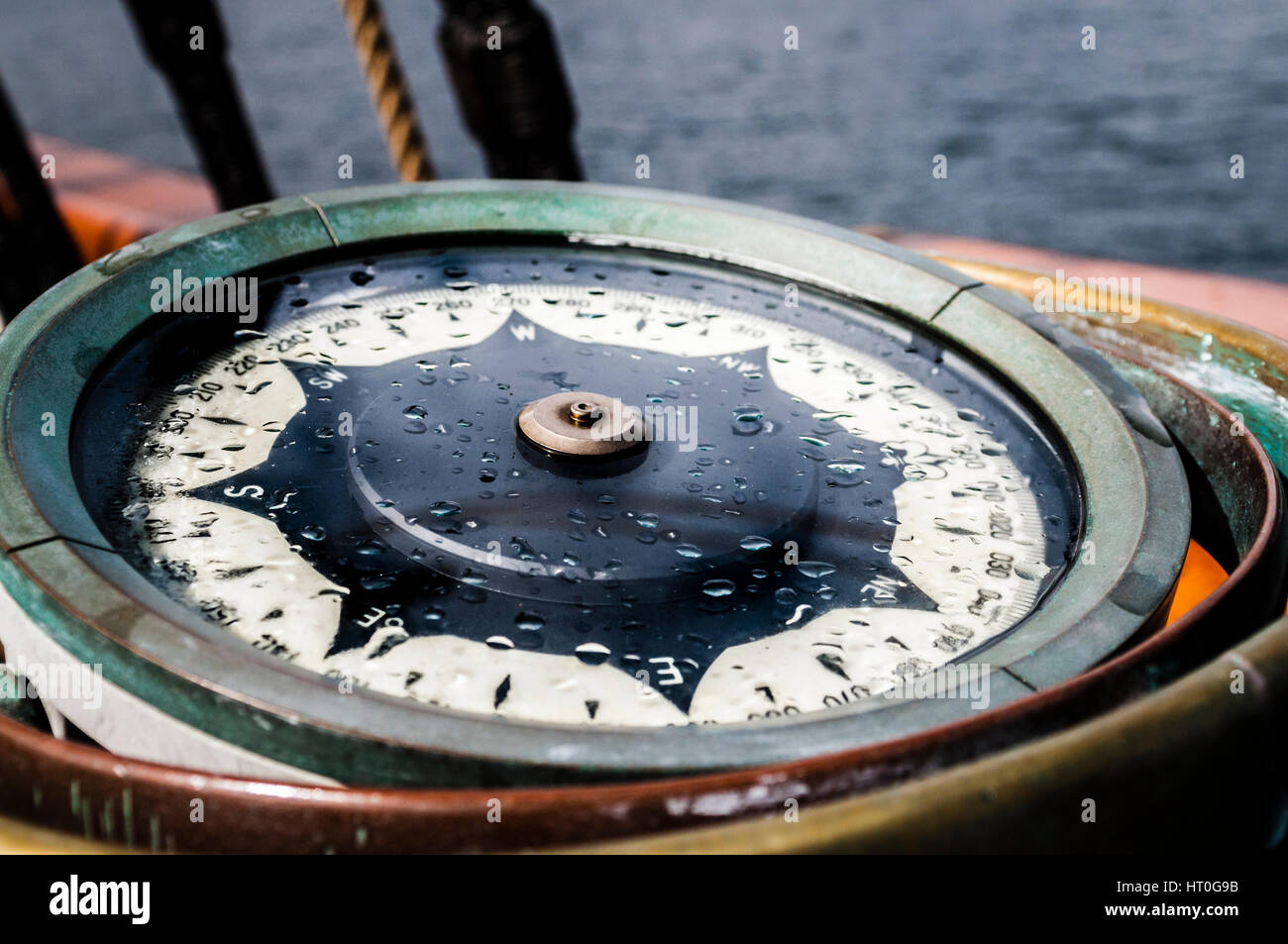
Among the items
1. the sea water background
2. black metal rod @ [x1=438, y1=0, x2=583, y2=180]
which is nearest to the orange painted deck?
black metal rod @ [x1=438, y1=0, x2=583, y2=180]

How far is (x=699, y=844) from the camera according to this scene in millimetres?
688

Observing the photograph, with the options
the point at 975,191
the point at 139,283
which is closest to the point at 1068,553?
the point at 139,283

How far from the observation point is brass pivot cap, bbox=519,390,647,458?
1166mm

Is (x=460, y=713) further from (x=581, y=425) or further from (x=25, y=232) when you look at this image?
(x=25, y=232)

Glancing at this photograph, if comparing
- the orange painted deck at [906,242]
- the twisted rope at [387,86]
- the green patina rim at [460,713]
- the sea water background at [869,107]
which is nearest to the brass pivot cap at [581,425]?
the green patina rim at [460,713]

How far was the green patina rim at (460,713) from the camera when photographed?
80 centimetres

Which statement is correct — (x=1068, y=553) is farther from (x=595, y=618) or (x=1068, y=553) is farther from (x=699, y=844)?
(x=699, y=844)

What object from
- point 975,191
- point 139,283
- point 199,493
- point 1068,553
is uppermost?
point 139,283

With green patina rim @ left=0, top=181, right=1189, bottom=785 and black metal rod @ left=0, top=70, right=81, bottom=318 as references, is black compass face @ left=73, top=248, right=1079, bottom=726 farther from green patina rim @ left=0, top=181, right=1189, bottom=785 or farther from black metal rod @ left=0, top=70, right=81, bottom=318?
black metal rod @ left=0, top=70, right=81, bottom=318

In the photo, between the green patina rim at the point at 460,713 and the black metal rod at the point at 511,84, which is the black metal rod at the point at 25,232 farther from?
the green patina rim at the point at 460,713

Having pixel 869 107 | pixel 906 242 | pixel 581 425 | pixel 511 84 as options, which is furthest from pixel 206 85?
pixel 869 107

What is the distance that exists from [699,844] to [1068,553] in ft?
1.78

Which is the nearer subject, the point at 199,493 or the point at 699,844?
the point at 699,844

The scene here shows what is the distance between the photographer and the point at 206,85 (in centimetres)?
293
